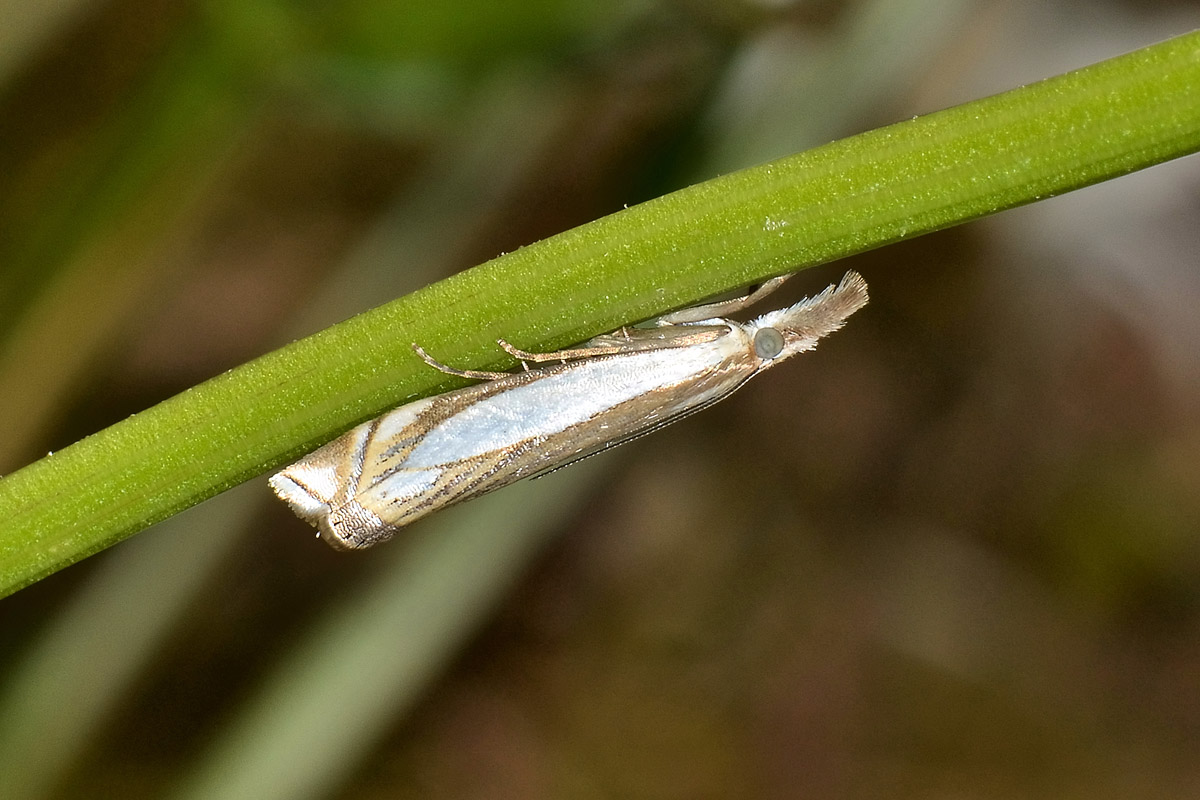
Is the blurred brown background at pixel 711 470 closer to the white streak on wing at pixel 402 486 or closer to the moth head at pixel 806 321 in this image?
the moth head at pixel 806 321

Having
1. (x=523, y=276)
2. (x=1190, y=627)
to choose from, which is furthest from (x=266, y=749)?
(x=1190, y=627)

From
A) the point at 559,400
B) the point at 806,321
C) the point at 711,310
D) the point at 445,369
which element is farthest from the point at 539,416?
the point at 806,321

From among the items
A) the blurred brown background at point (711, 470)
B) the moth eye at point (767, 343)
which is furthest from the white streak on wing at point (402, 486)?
the blurred brown background at point (711, 470)

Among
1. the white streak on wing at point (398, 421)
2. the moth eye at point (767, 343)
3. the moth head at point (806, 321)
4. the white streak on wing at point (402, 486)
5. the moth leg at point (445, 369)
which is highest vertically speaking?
the moth head at point (806, 321)

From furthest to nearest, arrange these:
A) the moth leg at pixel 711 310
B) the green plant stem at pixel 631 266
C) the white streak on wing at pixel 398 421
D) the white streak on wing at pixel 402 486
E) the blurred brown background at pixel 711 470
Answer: the blurred brown background at pixel 711 470, the moth leg at pixel 711 310, the white streak on wing at pixel 402 486, the white streak on wing at pixel 398 421, the green plant stem at pixel 631 266

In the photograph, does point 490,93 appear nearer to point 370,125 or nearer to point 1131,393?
point 370,125

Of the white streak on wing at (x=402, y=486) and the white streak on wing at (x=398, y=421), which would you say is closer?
the white streak on wing at (x=398, y=421)

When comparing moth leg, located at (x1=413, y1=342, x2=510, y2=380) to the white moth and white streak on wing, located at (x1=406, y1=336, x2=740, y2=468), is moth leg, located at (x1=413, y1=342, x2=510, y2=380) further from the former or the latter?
white streak on wing, located at (x1=406, y1=336, x2=740, y2=468)

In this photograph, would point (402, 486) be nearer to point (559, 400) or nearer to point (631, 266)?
point (559, 400)
